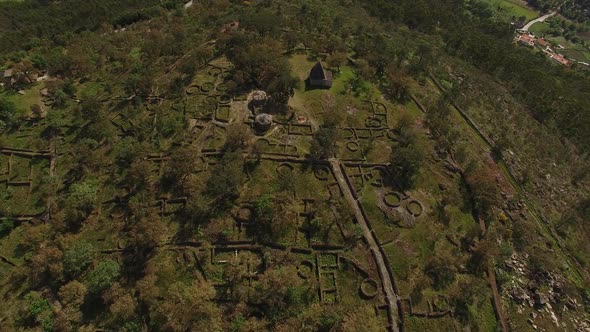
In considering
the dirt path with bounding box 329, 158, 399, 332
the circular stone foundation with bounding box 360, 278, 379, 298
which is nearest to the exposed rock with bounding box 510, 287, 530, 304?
the dirt path with bounding box 329, 158, 399, 332

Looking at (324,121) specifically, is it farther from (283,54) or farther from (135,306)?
(135,306)

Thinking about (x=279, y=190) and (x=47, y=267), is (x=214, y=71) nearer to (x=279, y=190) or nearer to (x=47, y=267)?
(x=279, y=190)

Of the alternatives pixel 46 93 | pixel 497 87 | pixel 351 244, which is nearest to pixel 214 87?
pixel 46 93

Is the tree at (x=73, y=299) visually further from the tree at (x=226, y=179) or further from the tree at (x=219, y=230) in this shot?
the tree at (x=226, y=179)

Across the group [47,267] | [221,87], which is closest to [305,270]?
[47,267]

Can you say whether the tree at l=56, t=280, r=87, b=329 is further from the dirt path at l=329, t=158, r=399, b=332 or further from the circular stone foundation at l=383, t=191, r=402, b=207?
the circular stone foundation at l=383, t=191, r=402, b=207

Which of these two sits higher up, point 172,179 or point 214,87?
point 214,87
